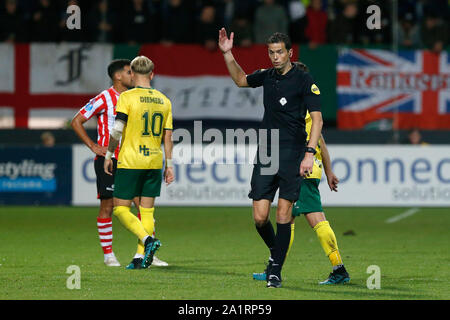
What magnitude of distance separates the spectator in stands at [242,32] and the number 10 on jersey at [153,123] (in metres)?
9.99

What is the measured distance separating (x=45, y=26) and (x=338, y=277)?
1207 centimetres

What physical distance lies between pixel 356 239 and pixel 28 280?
17.2ft

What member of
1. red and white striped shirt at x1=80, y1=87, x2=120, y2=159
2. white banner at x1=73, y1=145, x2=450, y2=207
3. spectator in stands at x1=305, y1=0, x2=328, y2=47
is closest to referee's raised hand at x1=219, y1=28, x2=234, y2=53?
red and white striped shirt at x1=80, y1=87, x2=120, y2=159

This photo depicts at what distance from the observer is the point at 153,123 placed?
28.4ft

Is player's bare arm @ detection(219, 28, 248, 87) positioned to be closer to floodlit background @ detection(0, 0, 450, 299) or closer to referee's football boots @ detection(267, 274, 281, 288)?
referee's football boots @ detection(267, 274, 281, 288)

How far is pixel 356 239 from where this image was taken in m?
12.0

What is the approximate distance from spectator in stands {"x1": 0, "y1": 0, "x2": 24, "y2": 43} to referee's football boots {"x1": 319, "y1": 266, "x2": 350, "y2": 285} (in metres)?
12.2

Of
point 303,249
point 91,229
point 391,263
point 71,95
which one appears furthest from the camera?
point 71,95

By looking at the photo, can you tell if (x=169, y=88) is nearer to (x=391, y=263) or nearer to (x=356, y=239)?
(x=356, y=239)

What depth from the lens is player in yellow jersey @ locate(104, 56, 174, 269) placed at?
8.54 meters

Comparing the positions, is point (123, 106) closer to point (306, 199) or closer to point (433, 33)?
point (306, 199)

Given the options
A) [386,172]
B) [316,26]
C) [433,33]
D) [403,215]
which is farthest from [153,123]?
[433,33]

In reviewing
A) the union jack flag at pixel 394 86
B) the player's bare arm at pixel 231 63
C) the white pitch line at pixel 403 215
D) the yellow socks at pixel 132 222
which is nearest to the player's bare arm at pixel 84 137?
the yellow socks at pixel 132 222
